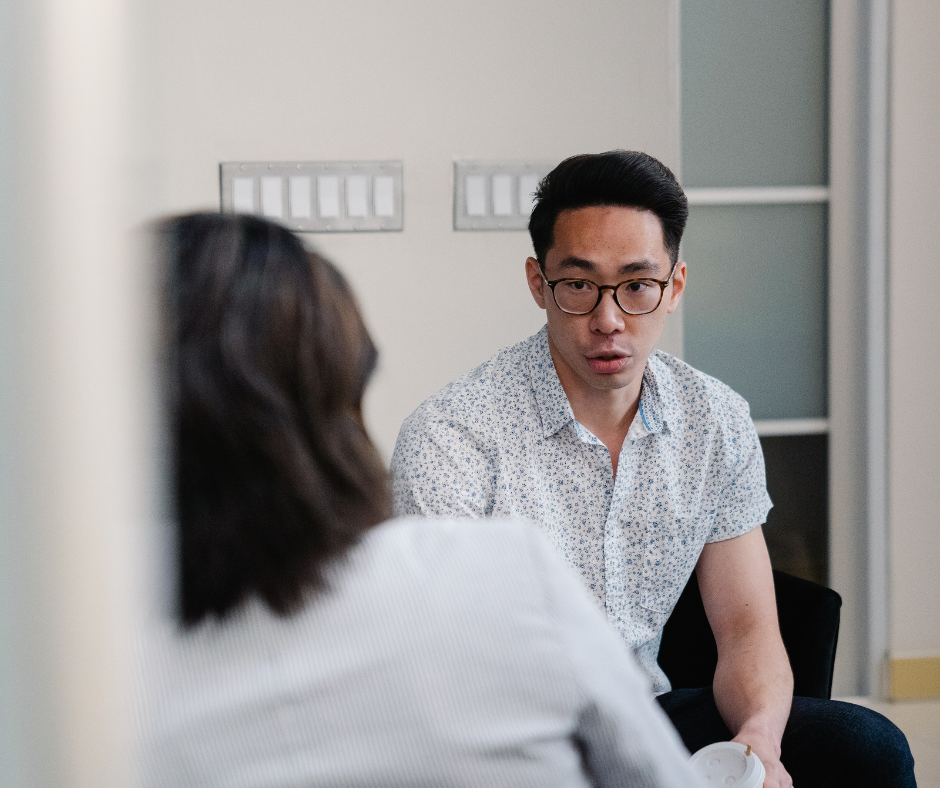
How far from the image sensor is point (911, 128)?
220 centimetres

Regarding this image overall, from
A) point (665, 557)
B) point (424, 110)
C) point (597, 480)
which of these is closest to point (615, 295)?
point (597, 480)

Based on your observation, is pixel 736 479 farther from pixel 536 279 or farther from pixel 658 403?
pixel 536 279

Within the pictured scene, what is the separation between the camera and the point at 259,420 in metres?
0.62

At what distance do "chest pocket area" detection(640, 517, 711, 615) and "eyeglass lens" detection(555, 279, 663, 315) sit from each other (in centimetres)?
34

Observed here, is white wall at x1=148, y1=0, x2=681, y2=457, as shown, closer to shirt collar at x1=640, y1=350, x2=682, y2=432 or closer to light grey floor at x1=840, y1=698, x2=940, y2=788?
shirt collar at x1=640, y1=350, x2=682, y2=432

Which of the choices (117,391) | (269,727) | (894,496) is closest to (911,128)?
(894,496)

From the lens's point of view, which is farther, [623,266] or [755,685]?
[623,266]

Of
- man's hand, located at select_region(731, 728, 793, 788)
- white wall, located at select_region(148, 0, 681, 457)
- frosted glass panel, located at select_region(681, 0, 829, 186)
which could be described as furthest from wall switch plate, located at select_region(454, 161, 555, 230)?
man's hand, located at select_region(731, 728, 793, 788)

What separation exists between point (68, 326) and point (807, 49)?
243 cm

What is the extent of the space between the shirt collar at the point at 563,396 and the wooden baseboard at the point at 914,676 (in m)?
1.30

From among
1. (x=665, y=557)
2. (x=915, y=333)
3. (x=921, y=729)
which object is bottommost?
(x=921, y=729)

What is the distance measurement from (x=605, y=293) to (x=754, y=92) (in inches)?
46.5

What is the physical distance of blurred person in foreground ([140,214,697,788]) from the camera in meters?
0.57

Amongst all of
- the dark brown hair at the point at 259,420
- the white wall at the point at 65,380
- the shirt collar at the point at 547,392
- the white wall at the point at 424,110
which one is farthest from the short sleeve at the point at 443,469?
the white wall at the point at 65,380
